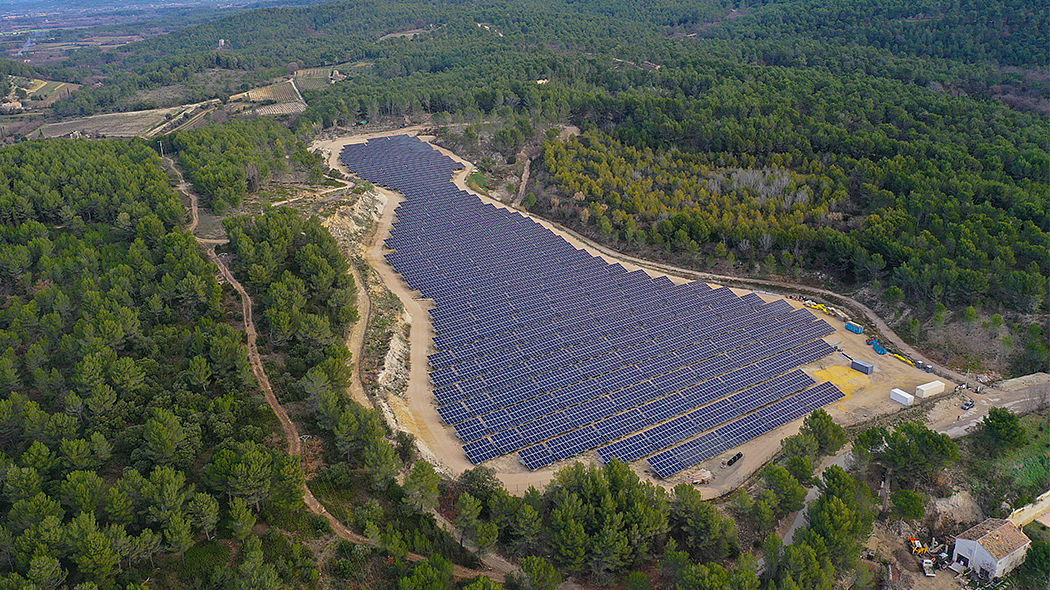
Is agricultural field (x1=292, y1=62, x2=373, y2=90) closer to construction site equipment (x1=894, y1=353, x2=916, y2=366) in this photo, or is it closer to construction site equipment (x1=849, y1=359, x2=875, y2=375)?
construction site equipment (x1=849, y1=359, x2=875, y2=375)

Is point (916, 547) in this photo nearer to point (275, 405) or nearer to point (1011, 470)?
point (1011, 470)

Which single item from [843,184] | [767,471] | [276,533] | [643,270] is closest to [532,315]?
[643,270]

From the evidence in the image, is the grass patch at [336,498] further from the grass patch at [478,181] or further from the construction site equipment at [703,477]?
the grass patch at [478,181]

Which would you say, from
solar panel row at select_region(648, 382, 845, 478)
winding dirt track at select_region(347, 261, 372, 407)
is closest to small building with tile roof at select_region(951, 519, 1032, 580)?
solar panel row at select_region(648, 382, 845, 478)

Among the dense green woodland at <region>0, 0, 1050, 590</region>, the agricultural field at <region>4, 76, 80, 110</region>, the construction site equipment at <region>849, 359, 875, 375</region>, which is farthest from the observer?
the agricultural field at <region>4, 76, 80, 110</region>

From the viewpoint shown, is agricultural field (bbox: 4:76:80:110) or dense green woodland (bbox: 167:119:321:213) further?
agricultural field (bbox: 4:76:80:110)

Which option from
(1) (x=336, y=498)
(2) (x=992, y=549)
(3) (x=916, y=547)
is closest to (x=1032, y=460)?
(2) (x=992, y=549)

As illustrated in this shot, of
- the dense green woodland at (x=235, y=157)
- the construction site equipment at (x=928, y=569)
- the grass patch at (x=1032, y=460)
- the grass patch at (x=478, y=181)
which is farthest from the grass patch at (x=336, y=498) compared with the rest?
the grass patch at (x=478, y=181)

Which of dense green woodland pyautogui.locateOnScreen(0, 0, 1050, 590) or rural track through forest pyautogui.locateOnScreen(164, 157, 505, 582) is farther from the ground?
dense green woodland pyautogui.locateOnScreen(0, 0, 1050, 590)
